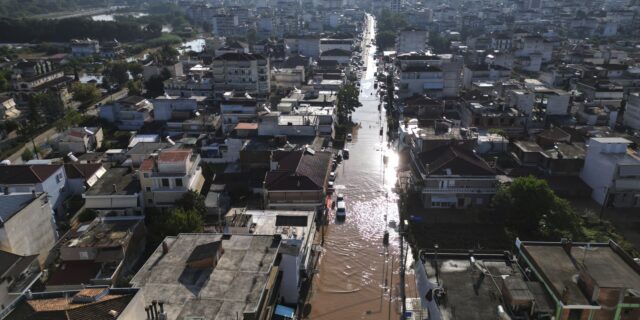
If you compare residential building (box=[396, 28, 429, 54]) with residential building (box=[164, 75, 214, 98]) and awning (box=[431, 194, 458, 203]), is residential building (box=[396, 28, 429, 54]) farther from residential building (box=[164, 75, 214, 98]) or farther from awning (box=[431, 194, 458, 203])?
awning (box=[431, 194, 458, 203])

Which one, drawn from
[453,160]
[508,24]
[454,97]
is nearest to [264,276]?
[453,160]

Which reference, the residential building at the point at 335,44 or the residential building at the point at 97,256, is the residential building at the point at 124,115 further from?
the residential building at the point at 335,44

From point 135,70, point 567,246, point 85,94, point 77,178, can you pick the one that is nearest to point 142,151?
point 77,178

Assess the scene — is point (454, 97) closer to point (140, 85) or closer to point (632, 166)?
point (632, 166)

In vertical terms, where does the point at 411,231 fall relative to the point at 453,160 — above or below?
below

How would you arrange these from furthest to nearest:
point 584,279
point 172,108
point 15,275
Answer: point 172,108
point 15,275
point 584,279

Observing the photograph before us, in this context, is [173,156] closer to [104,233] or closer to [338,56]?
[104,233]
